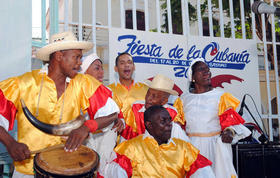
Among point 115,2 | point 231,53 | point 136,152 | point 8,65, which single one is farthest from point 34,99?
point 115,2

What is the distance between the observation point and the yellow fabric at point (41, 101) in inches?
108

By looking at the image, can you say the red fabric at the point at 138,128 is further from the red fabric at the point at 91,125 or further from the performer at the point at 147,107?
the red fabric at the point at 91,125

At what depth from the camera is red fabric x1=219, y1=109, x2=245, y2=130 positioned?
4.02 m

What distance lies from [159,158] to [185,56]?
3.95m

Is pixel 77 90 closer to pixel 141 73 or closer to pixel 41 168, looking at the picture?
pixel 41 168

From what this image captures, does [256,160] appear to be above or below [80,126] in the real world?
below

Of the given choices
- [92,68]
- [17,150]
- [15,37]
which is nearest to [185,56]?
[92,68]

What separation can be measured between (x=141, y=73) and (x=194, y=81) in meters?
1.88

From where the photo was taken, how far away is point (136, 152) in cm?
304

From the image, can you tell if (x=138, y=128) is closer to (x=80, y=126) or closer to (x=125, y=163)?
(x=125, y=163)

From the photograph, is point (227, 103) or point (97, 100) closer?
point (97, 100)

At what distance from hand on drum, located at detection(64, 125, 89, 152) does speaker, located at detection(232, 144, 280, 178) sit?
2.77m

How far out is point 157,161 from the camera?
302 centimetres

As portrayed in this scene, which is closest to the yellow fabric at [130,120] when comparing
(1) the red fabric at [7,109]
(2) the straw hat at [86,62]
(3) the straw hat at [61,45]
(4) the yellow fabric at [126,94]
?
(4) the yellow fabric at [126,94]
